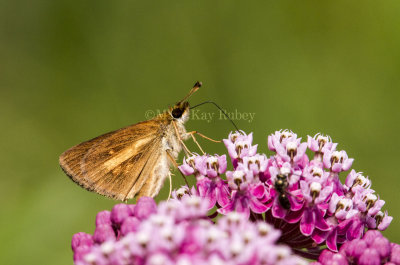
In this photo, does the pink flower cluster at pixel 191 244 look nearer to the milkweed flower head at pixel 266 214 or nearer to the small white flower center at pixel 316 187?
the milkweed flower head at pixel 266 214

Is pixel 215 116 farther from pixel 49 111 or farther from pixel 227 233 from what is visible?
pixel 227 233

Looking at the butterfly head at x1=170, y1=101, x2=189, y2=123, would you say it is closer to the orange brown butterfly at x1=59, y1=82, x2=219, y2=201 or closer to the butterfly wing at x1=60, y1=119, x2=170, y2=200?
the orange brown butterfly at x1=59, y1=82, x2=219, y2=201

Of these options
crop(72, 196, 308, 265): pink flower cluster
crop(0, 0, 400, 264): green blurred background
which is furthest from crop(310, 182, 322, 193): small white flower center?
crop(0, 0, 400, 264): green blurred background

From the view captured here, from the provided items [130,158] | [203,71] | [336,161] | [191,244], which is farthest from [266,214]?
[203,71]

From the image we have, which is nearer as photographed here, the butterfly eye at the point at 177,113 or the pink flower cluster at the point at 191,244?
the pink flower cluster at the point at 191,244

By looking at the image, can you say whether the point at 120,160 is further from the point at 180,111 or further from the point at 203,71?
the point at 203,71

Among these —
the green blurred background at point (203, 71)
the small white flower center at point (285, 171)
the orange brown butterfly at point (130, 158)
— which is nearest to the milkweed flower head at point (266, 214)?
the small white flower center at point (285, 171)
